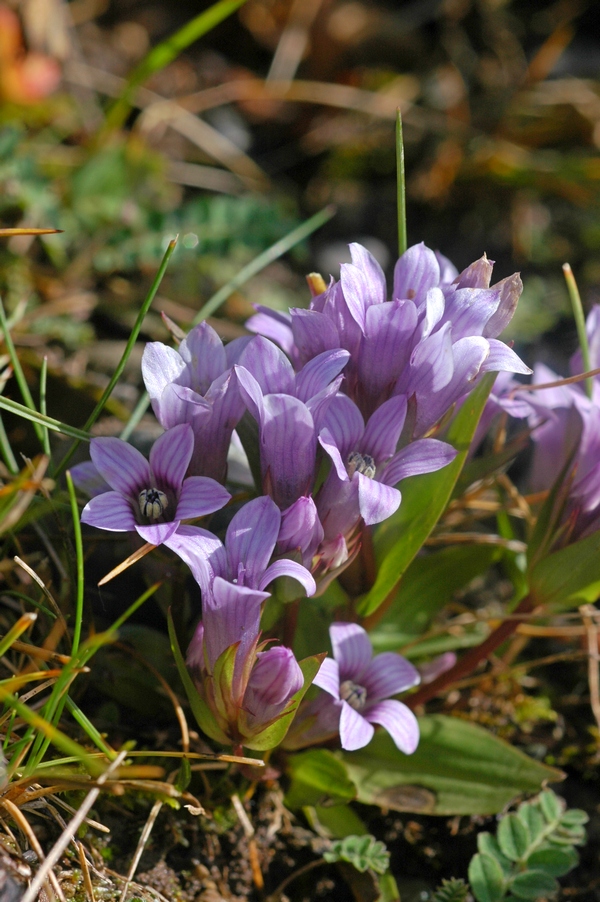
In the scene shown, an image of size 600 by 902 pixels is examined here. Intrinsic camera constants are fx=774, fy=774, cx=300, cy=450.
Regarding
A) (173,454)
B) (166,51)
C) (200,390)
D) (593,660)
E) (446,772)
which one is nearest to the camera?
(173,454)

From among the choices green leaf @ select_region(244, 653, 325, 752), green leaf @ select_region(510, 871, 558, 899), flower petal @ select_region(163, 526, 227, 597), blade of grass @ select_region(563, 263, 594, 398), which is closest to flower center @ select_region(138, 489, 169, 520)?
flower petal @ select_region(163, 526, 227, 597)

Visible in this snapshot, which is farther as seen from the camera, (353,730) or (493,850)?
(493,850)

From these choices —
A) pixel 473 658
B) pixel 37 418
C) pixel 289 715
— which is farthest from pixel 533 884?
pixel 37 418

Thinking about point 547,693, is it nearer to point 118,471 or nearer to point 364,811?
point 364,811

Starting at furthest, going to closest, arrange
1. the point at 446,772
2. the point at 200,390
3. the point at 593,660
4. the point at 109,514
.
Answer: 1. the point at 593,660
2. the point at 446,772
3. the point at 200,390
4. the point at 109,514

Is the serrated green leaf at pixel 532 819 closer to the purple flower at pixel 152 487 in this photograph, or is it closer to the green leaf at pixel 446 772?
the green leaf at pixel 446 772

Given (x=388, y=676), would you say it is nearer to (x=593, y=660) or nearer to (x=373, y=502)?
(x=373, y=502)

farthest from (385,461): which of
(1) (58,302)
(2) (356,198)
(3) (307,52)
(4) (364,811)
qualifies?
(3) (307,52)
